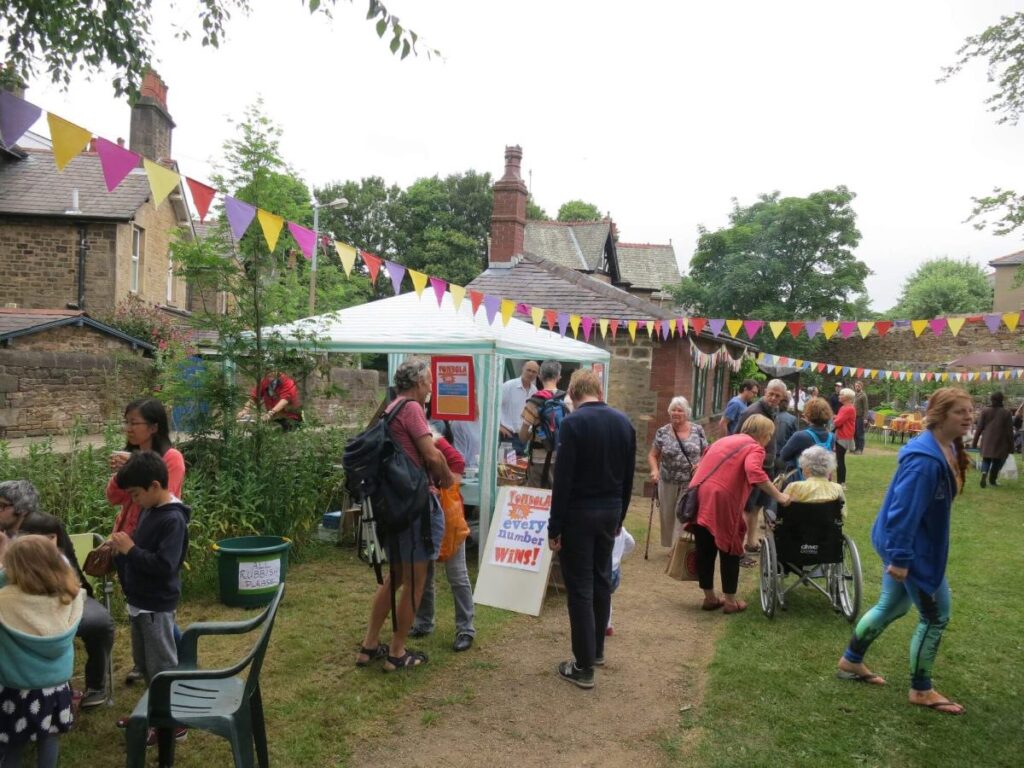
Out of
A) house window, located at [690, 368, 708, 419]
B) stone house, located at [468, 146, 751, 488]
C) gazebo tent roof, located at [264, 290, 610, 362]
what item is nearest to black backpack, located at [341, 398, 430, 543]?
gazebo tent roof, located at [264, 290, 610, 362]

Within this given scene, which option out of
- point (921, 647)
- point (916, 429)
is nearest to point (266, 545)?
point (921, 647)

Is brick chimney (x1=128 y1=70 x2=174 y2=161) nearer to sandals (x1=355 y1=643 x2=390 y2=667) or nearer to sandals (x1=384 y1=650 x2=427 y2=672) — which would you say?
sandals (x1=355 y1=643 x2=390 y2=667)

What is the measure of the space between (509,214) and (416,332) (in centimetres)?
955

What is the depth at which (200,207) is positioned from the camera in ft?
15.5

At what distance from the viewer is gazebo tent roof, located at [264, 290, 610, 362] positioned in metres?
6.71

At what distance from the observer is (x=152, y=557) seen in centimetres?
313

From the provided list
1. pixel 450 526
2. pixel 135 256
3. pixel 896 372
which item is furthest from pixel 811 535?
pixel 896 372

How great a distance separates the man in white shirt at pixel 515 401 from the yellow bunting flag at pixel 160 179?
4.16 metres

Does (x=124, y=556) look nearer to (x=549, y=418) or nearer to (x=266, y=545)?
(x=266, y=545)

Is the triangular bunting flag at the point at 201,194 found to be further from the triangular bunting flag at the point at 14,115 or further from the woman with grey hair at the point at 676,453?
the woman with grey hair at the point at 676,453

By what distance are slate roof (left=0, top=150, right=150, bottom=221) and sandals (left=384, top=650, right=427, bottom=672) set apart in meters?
17.6

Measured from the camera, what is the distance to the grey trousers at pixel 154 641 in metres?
3.24

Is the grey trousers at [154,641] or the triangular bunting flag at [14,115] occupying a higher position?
the triangular bunting flag at [14,115]

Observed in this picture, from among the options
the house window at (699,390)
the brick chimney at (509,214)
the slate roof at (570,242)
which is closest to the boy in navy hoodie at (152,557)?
the house window at (699,390)
